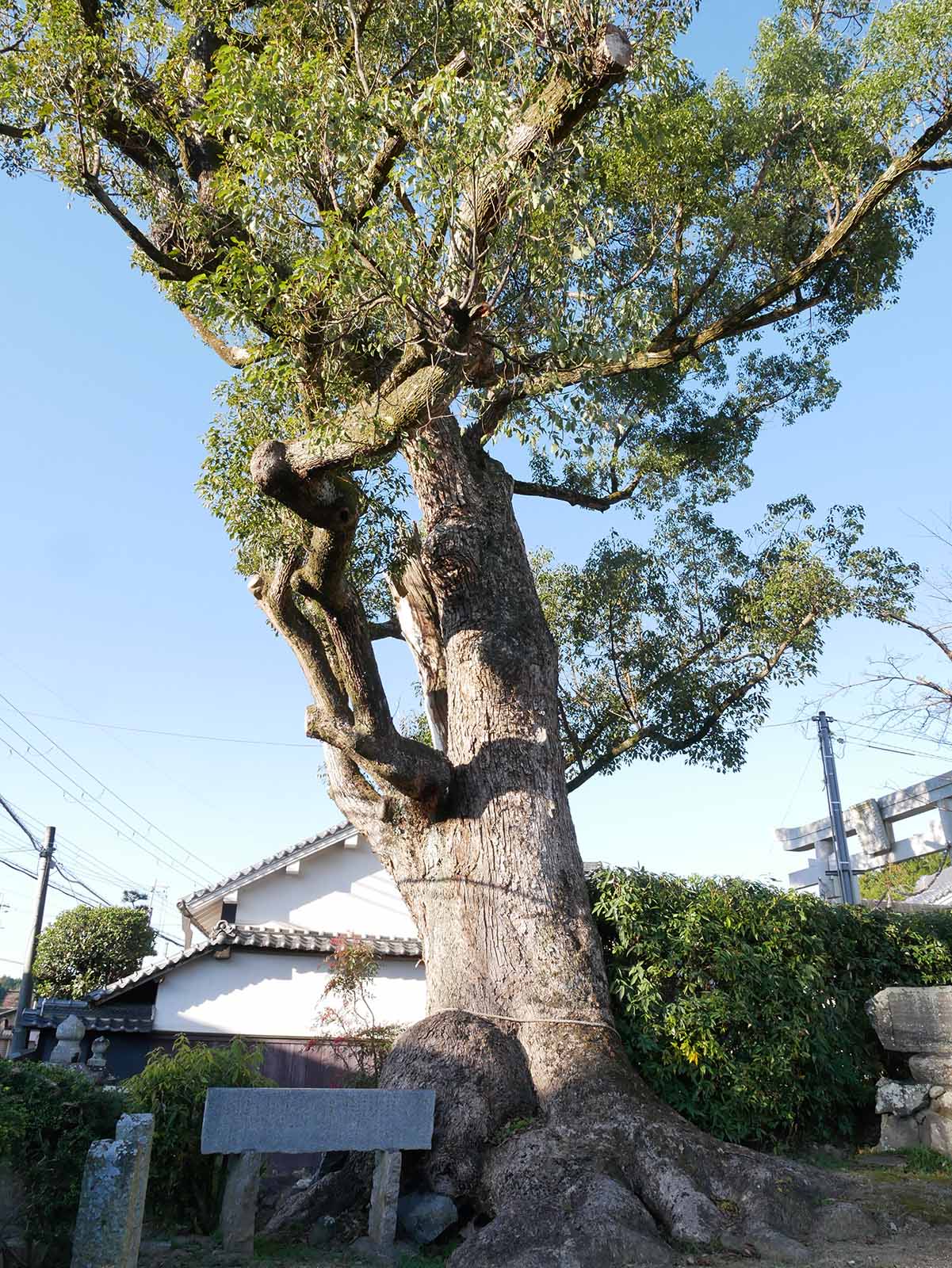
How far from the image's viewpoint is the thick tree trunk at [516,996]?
5.62 meters

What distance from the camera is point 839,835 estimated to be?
13.7 m

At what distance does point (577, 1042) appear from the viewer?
707 centimetres

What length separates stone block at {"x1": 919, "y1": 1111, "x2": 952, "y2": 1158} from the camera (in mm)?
7301

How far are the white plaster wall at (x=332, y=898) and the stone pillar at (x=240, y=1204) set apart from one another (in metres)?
11.9

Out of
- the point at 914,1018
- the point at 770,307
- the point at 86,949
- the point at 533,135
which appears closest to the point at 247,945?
the point at 86,949

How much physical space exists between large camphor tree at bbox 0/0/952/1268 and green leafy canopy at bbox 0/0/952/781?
40 millimetres

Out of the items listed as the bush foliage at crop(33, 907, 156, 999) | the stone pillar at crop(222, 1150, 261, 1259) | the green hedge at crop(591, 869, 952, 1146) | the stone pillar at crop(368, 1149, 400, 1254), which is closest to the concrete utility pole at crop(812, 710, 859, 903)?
the green hedge at crop(591, 869, 952, 1146)

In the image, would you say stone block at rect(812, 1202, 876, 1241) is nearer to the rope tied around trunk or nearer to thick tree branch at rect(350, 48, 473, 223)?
the rope tied around trunk

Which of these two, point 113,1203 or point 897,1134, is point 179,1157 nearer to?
point 113,1203

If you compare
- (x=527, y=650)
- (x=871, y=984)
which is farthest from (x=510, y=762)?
(x=871, y=984)

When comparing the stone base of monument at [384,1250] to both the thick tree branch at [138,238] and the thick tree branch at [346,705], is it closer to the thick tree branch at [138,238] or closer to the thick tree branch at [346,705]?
the thick tree branch at [346,705]

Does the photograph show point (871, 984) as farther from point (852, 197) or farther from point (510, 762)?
point (852, 197)

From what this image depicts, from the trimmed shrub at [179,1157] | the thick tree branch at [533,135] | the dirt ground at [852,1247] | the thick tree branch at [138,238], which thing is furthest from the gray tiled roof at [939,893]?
the thick tree branch at [138,238]

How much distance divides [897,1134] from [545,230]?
7809 millimetres
